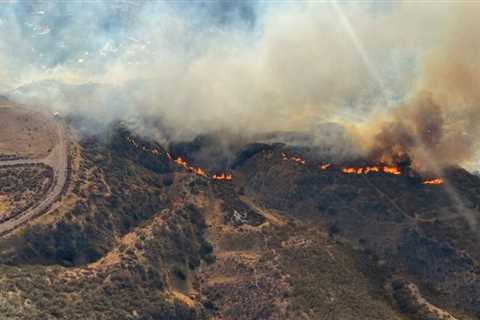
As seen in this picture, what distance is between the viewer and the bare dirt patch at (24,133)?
14150 centimetres

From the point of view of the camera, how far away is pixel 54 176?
135750 mm

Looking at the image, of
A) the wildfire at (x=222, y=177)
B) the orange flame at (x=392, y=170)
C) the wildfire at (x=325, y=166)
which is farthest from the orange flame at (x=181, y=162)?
the orange flame at (x=392, y=170)

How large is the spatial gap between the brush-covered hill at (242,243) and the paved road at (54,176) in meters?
2.16

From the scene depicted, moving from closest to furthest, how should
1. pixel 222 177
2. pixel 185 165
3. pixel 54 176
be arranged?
pixel 54 176, pixel 222 177, pixel 185 165

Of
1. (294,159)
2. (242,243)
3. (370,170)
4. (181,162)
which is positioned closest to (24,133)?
(181,162)

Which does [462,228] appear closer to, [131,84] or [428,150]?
[428,150]

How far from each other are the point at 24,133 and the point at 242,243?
55.2 meters

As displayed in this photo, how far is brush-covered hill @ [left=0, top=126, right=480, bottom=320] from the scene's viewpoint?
378ft

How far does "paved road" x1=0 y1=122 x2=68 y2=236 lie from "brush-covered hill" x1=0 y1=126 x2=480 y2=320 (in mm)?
2163

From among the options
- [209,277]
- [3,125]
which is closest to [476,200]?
[209,277]

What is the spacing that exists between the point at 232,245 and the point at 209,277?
906 cm

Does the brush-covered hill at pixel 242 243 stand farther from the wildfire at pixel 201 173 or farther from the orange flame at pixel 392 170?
the orange flame at pixel 392 170

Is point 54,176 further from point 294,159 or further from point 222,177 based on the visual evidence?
point 294,159

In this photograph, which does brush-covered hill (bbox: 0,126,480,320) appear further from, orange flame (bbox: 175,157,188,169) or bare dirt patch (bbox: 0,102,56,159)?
bare dirt patch (bbox: 0,102,56,159)
